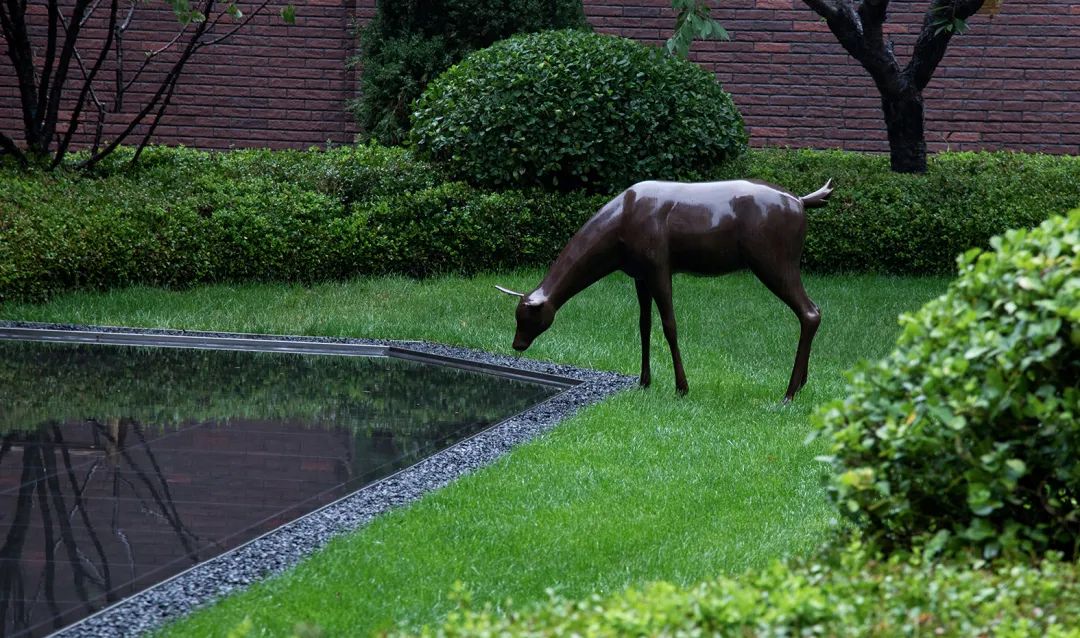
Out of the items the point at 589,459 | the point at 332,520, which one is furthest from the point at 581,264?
the point at 332,520

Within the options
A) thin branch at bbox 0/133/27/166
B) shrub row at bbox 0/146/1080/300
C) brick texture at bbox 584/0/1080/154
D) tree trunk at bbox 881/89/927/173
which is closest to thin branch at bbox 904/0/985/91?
tree trunk at bbox 881/89/927/173

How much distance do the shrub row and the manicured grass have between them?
0.34 metres

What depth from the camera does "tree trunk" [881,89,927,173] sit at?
44.2 feet

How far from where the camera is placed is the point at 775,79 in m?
16.1

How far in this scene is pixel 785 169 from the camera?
13766 mm

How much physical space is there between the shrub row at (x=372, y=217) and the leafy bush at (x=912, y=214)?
0.05 ft

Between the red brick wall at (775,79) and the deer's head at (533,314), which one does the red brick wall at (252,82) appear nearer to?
the red brick wall at (775,79)

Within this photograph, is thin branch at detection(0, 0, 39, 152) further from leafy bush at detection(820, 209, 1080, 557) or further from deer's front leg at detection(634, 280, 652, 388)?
leafy bush at detection(820, 209, 1080, 557)

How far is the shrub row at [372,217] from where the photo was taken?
11.6 metres

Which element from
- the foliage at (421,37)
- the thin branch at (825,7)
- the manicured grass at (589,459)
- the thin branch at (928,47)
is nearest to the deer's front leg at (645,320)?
the manicured grass at (589,459)

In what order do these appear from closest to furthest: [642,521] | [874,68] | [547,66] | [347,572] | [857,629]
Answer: [857,629], [347,572], [642,521], [547,66], [874,68]

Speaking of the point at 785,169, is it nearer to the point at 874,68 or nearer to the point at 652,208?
the point at 874,68

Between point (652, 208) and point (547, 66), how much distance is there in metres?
5.01

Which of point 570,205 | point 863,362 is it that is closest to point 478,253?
point 570,205
